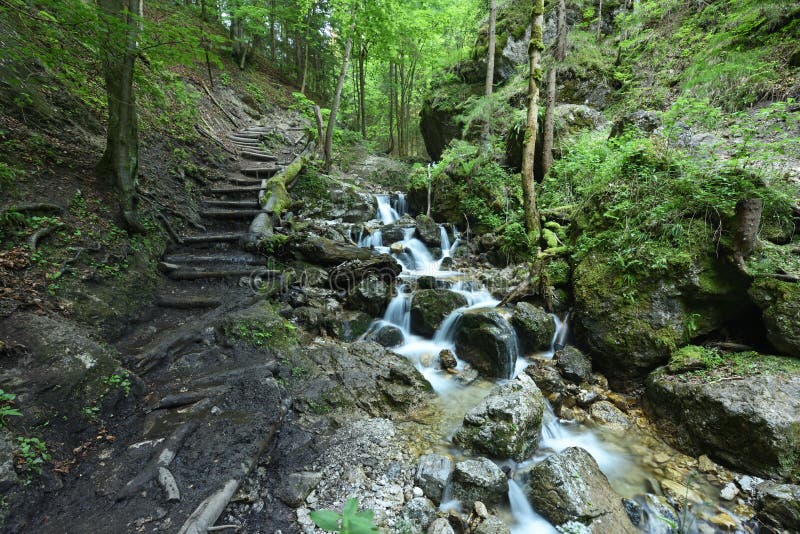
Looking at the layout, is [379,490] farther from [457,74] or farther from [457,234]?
[457,74]

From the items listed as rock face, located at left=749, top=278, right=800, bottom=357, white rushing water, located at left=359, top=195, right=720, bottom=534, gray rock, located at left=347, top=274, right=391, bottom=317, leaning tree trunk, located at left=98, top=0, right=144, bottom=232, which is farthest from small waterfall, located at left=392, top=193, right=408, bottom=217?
rock face, located at left=749, top=278, right=800, bottom=357

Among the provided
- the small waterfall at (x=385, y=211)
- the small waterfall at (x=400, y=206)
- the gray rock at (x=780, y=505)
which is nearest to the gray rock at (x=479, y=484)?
the gray rock at (x=780, y=505)

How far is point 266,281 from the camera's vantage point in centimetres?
667

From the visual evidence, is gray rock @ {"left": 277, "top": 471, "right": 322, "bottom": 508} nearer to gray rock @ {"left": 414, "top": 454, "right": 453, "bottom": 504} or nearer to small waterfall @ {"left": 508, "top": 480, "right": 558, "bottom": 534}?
gray rock @ {"left": 414, "top": 454, "right": 453, "bottom": 504}

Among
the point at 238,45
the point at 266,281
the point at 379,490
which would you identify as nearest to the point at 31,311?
the point at 266,281

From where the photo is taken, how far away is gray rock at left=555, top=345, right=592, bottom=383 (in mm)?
5688

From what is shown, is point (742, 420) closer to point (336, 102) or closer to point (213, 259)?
point (213, 259)

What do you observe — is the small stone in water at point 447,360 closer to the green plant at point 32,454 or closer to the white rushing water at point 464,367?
the white rushing water at point 464,367

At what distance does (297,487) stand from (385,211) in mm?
10981

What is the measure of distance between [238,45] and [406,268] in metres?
19.4

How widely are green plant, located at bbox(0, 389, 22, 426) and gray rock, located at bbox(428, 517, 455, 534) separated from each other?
3617 mm

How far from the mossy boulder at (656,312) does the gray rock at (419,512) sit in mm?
4084

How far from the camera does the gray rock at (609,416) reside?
4.91 meters

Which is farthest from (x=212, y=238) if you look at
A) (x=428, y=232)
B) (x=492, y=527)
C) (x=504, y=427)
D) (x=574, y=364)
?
(x=574, y=364)
